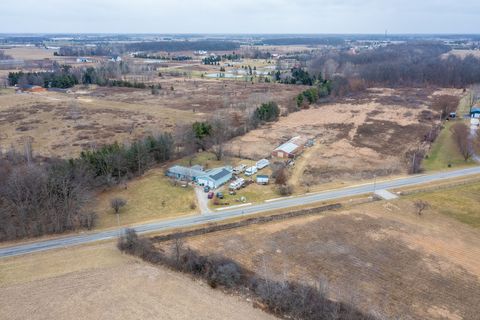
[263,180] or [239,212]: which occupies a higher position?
[263,180]

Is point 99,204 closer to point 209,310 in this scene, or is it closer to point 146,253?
point 146,253

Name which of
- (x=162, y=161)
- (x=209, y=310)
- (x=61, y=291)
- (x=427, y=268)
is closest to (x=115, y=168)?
(x=162, y=161)

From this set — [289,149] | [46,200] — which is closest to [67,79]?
[289,149]

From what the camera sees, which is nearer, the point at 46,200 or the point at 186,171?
the point at 46,200

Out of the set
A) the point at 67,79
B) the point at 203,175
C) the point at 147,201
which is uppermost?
the point at 67,79

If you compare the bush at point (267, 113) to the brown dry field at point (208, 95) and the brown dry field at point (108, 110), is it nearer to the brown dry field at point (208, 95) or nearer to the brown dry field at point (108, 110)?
the brown dry field at point (108, 110)

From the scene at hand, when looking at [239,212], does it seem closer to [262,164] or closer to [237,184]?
[237,184]
